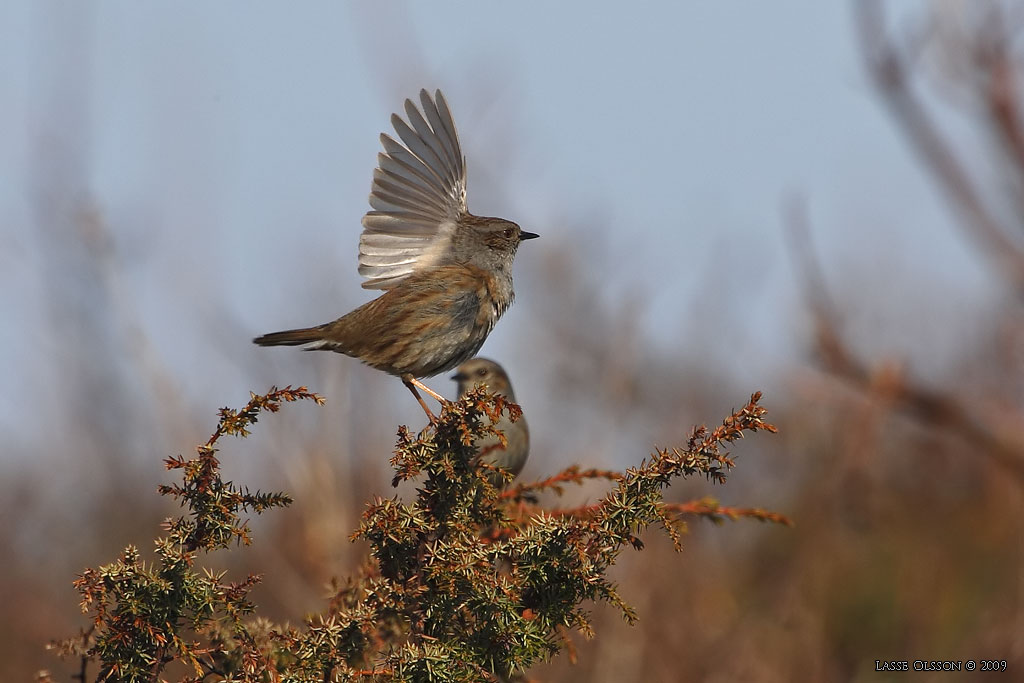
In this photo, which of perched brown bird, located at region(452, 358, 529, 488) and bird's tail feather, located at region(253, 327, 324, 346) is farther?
perched brown bird, located at region(452, 358, 529, 488)

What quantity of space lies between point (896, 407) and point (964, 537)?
3.54 m

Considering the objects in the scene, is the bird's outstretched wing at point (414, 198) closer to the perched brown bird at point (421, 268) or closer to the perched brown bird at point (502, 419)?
the perched brown bird at point (421, 268)

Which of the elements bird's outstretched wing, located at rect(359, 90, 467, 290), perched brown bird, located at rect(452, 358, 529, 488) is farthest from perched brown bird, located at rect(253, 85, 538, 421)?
perched brown bird, located at rect(452, 358, 529, 488)

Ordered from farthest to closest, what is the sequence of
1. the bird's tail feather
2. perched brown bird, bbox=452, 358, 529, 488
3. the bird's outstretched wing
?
perched brown bird, bbox=452, 358, 529, 488, the bird's tail feather, the bird's outstretched wing

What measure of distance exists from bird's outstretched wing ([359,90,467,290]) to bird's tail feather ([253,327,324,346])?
0.91 ft

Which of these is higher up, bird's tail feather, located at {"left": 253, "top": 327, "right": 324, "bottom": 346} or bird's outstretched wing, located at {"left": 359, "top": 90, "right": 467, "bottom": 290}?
bird's outstretched wing, located at {"left": 359, "top": 90, "right": 467, "bottom": 290}

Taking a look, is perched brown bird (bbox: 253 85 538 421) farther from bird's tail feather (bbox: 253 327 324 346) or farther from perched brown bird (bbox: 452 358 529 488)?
perched brown bird (bbox: 452 358 529 488)

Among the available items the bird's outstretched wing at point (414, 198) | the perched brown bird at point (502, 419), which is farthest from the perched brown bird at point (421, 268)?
the perched brown bird at point (502, 419)

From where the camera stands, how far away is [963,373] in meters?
14.0

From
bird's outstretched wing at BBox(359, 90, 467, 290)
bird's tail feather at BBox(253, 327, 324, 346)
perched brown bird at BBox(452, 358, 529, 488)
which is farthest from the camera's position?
perched brown bird at BBox(452, 358, 529, 488)

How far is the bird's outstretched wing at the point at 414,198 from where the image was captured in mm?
4500

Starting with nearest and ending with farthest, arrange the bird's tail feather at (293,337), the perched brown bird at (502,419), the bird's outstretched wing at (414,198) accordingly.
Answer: the bird's outstretched wing at (414,198), the bird's tail feather at (293,337), the perched brown bird at (502,419)

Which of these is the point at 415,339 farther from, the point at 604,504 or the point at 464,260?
the point at 604,504

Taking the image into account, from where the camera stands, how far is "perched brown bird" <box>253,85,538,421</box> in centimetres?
454
